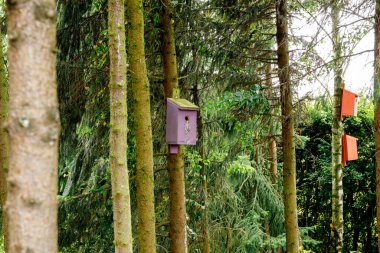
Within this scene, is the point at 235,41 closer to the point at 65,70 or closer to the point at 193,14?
the point at 193,14

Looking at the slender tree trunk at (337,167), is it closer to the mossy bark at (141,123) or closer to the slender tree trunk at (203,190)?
the slender tree trunk at (203,190)

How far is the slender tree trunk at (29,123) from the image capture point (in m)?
1.66

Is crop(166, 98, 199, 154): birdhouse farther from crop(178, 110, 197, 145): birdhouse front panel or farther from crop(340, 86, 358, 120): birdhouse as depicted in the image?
crop(340, 86, 358, 120): birdhouse

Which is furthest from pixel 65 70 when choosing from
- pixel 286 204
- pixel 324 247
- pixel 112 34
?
pixel 324 247

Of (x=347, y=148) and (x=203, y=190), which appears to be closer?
(x=347, y=148)

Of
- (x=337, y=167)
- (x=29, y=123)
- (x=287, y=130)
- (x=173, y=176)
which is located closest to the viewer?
(x=29, y=123)

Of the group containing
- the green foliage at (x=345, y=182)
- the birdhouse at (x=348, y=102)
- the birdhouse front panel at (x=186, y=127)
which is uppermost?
the birdhouse at (x=348, y=102)

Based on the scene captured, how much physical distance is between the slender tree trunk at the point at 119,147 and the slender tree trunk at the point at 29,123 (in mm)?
2185

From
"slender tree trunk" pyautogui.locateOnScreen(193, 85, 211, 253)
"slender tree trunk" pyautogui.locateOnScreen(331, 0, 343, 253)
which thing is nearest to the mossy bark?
"slender tree trunk" pyautogui.locateOnScreen(193, 85, 211, 253)

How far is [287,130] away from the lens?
6277 millimetres

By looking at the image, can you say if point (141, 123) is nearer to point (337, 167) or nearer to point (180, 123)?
point (180, 123)

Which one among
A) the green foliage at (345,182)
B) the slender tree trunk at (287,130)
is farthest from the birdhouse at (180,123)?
the green foliage at (345,182)

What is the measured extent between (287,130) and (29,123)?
4.93m

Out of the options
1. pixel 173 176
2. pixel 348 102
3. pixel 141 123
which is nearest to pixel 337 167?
pixel 348 102
